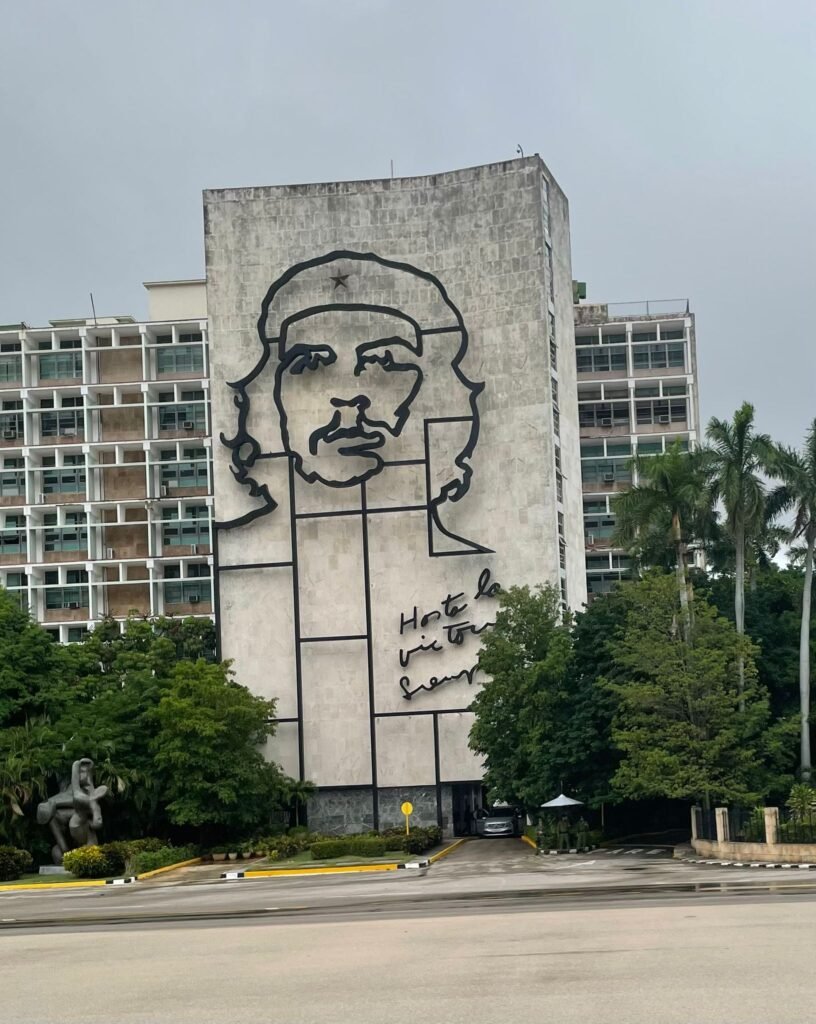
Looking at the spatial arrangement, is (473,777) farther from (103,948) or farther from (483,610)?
(103,948)

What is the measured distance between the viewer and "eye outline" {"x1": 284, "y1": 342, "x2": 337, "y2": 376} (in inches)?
3039

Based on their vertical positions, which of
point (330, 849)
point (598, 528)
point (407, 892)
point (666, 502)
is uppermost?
point (598, 528)

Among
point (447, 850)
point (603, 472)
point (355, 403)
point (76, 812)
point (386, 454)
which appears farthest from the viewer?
point (603, 472)

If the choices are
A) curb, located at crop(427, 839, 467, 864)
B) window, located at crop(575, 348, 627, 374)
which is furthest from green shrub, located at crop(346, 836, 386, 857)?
window, located at crop(575, 348, 627, 374)

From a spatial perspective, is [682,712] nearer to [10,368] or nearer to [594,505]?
[594,505]

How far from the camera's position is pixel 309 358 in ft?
253

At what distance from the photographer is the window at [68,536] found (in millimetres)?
117125

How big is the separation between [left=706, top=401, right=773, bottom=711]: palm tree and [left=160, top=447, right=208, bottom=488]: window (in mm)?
62635

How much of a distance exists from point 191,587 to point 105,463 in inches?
474

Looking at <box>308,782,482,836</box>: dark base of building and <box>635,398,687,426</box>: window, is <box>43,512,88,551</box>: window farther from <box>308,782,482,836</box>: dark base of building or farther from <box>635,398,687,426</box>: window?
<box>308,782,482,836</box>: dark base of building

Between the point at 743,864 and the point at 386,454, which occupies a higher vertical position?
the point at 386,454

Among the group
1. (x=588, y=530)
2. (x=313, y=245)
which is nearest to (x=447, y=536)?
(x=313, y=245)

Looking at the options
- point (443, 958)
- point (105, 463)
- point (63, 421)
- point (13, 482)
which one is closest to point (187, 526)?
point (105, 463)

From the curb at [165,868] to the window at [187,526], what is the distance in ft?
178
